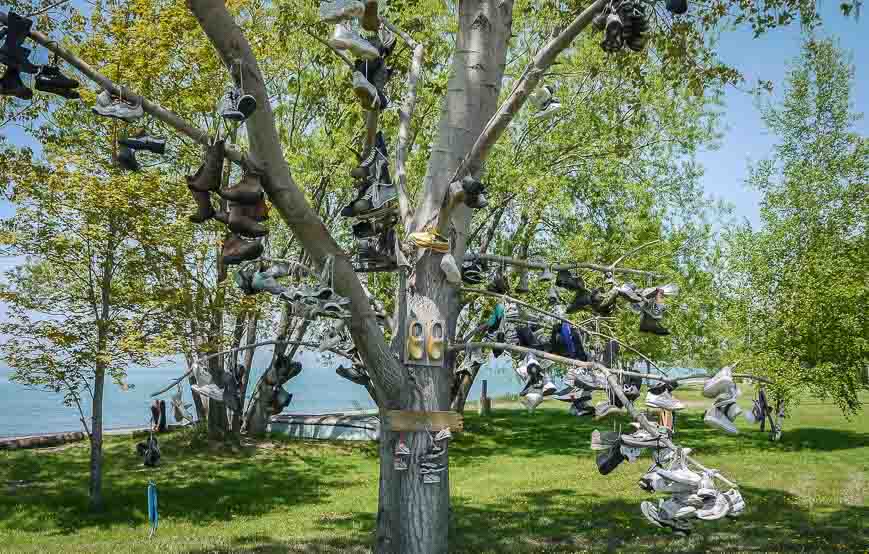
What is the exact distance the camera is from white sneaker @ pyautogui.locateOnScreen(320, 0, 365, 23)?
286 centimetres

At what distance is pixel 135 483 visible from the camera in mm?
13797

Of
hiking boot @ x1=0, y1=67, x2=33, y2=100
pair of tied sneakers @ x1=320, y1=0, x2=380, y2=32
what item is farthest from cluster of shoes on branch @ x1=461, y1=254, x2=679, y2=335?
hiking boot @ x1=0, y1=67, x2=33, y2=100

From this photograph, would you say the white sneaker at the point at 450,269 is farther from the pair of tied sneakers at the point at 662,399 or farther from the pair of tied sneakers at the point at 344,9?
the pair of tied sneakers at the point at 344,9

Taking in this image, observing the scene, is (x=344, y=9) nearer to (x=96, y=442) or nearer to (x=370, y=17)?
(x=370, y=17)

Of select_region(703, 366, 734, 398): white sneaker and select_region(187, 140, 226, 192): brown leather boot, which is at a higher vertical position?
select_region(187, 140, 226, 192): brown leather boot

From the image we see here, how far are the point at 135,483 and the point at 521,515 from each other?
800cm

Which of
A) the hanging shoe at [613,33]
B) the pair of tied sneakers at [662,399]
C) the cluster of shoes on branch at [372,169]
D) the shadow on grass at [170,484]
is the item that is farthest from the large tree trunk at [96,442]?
the hanging shoe at [613,33]

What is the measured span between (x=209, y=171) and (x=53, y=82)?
679mm

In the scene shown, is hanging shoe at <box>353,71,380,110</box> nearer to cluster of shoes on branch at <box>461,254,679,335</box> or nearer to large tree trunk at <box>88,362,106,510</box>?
cluster of shoes on branch at <box>461,254,679,335</box>

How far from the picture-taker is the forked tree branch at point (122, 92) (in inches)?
104

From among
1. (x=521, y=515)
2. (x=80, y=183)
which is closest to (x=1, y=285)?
(x=80, y=183)

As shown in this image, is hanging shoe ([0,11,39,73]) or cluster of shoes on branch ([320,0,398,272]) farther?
cluster of shoes on branch ([320,0,398,272])

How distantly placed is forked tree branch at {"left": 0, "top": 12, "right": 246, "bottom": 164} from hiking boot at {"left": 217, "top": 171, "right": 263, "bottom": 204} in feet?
0.26

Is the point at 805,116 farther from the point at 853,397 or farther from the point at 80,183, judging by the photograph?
the point at 80,183
